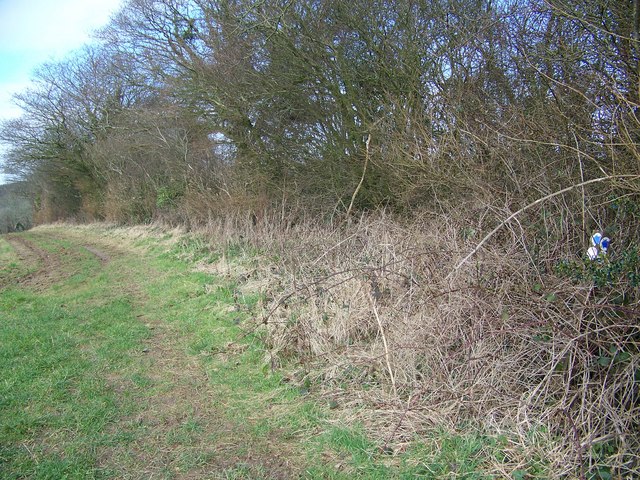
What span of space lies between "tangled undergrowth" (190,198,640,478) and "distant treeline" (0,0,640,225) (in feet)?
2.33

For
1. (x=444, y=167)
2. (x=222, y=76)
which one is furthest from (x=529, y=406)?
(x=222, y=76)

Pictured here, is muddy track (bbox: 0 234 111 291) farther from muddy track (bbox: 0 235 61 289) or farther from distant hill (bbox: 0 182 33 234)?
distant hill (bbox: 0 182 33 234)

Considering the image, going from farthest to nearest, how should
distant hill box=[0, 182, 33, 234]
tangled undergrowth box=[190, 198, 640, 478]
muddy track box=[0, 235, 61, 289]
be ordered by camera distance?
distant hill box=[0, 182, 33, 234], muddy track box=[0, 235, 61, 289], tangled undergrowth box=[190, 198, 640, 478]

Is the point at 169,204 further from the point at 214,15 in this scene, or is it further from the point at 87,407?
the point at 87,407

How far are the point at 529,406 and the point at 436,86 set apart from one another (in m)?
6.27

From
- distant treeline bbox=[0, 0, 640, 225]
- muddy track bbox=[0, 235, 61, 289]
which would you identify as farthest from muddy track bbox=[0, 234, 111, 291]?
distant treeline bbox=[0, 0, 640, 225]

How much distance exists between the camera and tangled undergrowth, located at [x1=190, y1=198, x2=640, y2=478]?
2.95 metres

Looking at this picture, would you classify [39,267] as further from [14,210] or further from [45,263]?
[14,210]

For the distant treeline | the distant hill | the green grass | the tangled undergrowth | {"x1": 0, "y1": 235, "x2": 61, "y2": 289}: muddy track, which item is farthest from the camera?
the distant hill

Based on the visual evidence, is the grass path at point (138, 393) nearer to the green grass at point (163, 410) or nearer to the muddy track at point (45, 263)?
the green grass at point (163, 410)

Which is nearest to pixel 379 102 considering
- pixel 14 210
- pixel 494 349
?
pixel 494 349

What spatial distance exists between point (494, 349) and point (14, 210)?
4950 cm

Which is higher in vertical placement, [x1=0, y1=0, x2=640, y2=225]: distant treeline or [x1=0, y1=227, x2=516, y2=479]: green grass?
[x1=0, y1=0, x2=640, y2=225]: distant treeline

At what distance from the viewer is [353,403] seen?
393cm
